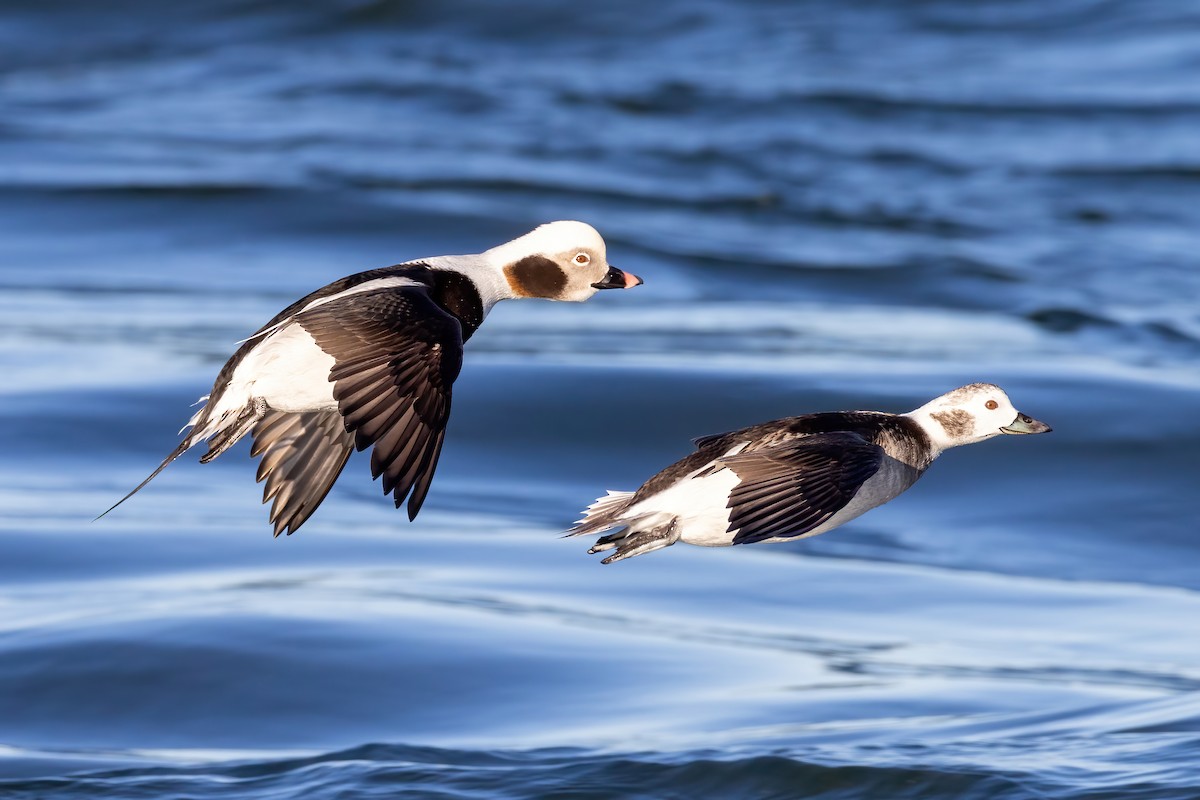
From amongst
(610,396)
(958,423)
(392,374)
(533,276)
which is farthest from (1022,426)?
(610,396)

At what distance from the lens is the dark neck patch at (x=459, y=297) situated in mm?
6391

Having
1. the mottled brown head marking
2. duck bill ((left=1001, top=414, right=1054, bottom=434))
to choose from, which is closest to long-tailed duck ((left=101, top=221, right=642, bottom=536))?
the mottled brown head marking

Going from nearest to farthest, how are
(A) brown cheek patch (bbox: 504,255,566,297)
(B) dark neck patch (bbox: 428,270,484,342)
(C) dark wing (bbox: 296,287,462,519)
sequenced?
(C) dark wing (bbox: 296,287,462,519)
(B) dark neck patch (bbox: 428,270,484,342)
(A) brown cheek patch (bbox: 504,255,566,297)

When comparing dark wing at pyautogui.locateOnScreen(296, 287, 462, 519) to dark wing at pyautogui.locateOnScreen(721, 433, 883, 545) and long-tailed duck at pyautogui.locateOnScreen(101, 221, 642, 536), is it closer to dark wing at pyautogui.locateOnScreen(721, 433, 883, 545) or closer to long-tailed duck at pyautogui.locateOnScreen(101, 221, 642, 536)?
long-tailed duck at pyautogui.locateOnScreen(101, 221, 642, 536)

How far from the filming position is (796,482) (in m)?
6.05

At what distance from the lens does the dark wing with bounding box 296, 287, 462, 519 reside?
5.81m

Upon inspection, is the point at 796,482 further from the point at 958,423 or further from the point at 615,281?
the point at 958,423

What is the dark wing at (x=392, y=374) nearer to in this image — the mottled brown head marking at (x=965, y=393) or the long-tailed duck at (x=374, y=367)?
the long-tailed duck at (x=374, y=367)

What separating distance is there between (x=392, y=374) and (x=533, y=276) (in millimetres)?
929

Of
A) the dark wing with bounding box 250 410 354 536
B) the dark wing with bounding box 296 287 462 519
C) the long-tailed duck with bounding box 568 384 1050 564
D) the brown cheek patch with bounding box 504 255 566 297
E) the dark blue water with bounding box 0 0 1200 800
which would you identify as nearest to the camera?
the dark wing with bounding box 296 287 462 519

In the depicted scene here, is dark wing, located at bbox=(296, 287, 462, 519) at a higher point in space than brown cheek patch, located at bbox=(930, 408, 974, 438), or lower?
higher

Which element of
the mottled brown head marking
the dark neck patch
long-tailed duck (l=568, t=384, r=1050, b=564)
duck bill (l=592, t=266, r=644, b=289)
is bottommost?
long-tailed duck (l=568, t=384, r=1050, b=564)

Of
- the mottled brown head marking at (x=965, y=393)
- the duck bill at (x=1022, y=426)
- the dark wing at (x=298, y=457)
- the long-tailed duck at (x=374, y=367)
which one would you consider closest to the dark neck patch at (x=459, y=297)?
the long-tailed duck at (x=374, y=367)

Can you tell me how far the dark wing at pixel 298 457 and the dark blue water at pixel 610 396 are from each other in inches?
122
